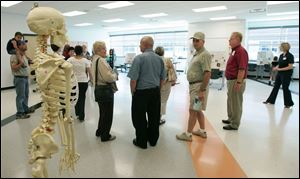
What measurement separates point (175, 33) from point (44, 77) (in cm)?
1144

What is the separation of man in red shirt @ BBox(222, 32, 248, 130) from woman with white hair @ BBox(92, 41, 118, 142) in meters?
1.62

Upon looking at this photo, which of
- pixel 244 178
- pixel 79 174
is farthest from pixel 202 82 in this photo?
pixel 79 174

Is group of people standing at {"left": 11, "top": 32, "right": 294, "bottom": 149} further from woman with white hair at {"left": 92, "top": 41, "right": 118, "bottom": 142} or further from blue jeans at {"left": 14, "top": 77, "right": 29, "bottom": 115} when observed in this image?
blue jeans at {"left": 14, "top": 77, "right": 29, "bottom": 115}

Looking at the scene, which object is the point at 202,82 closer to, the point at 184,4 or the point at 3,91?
the point at 3,91

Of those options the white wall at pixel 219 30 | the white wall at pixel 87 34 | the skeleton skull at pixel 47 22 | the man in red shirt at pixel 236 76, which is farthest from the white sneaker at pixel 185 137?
the white wall at pixel 87 34

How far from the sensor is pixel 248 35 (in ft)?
34.1

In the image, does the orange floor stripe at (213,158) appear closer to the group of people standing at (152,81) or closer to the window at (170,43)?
the group of people standing at (152,81)

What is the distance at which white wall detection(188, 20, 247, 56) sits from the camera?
31.3ft

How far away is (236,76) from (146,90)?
1.36m

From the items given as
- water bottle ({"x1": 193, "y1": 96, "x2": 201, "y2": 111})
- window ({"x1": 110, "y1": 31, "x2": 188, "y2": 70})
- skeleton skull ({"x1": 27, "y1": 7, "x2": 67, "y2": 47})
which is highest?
window ({"x1": 110, "y1": 31, "x2": 188, "y2": 70})

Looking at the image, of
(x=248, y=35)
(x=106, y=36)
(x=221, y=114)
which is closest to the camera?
(x=221, y=114)

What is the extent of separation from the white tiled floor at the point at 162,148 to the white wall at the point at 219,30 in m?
6.27

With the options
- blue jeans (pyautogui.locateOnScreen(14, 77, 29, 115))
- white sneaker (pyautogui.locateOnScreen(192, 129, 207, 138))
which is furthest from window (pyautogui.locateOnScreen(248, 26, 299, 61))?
blue jeans (pyautogui.locateOnScreen(14, 77, 29, 115))

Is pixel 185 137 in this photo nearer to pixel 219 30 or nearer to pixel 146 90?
pixel 146 90
